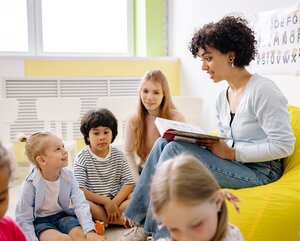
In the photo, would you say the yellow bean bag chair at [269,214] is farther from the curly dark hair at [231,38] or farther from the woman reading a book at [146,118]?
the woman reading a book at [146,118]

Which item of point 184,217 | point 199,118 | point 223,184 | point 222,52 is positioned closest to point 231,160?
point 223,184

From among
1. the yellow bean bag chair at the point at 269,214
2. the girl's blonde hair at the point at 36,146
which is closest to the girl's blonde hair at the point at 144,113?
the girl's blonde hair at the point at 36,146

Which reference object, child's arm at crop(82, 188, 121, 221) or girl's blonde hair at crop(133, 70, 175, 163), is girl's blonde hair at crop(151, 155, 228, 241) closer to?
child's arm at crop(82, 188, 121, 221)

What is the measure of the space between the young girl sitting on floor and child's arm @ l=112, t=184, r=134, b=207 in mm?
1194

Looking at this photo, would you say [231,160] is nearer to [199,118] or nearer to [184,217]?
[184,217]

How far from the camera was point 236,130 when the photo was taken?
1643 millimetres

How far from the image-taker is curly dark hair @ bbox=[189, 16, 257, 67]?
1.65 m

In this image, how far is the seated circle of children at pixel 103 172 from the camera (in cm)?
204

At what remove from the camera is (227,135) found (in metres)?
1.74

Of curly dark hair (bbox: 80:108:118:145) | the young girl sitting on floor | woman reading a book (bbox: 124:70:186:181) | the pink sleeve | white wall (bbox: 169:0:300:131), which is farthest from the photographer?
white wall (bbox: 169:0:300:131)

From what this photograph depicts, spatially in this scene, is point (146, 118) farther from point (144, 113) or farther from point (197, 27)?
point (197, 27)

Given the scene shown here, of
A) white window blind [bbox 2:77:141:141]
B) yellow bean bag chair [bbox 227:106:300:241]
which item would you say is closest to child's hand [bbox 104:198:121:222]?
yellow bean bag chair [bbox 227:106:300:241]

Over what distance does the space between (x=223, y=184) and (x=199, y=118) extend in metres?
1.66

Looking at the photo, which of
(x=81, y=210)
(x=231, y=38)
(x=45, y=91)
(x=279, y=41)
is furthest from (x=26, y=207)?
(x=45, y=91)
